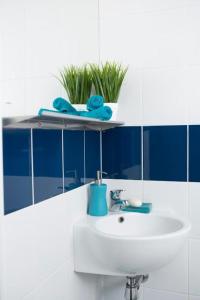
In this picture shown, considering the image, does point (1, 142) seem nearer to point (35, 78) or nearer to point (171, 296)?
point (35, 78)

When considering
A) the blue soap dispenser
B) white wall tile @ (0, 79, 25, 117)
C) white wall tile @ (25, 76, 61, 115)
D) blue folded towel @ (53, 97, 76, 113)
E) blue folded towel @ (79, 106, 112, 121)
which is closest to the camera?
white wall tile @ (0, 79, 25, 117)

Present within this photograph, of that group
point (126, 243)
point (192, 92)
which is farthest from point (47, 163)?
point (192, 92)

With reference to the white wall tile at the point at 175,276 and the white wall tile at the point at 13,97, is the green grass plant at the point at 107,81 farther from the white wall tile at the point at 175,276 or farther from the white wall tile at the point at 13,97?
the white wall tile at the point at 175,276

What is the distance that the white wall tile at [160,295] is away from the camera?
1.77m

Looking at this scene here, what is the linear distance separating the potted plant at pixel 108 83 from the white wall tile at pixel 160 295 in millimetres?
1005

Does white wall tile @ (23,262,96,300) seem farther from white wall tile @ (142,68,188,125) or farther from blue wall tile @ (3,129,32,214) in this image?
white wall tile @ (142,68,188,125)

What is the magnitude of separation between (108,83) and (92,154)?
0.40 meters

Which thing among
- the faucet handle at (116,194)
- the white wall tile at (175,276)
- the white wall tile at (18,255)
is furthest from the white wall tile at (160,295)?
the white wall tile at (18,255)

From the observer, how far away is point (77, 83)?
1568mm

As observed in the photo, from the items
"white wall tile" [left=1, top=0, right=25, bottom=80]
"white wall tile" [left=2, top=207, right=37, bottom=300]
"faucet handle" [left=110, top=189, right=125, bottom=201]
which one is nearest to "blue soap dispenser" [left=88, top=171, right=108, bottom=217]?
"faucet handle" [left=110, top=189, right=125, bottom=201]

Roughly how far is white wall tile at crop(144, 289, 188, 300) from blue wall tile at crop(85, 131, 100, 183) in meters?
0.73

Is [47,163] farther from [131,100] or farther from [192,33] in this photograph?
[192,33]

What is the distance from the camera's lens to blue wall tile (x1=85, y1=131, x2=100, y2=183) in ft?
5.64

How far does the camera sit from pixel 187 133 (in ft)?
5.65
